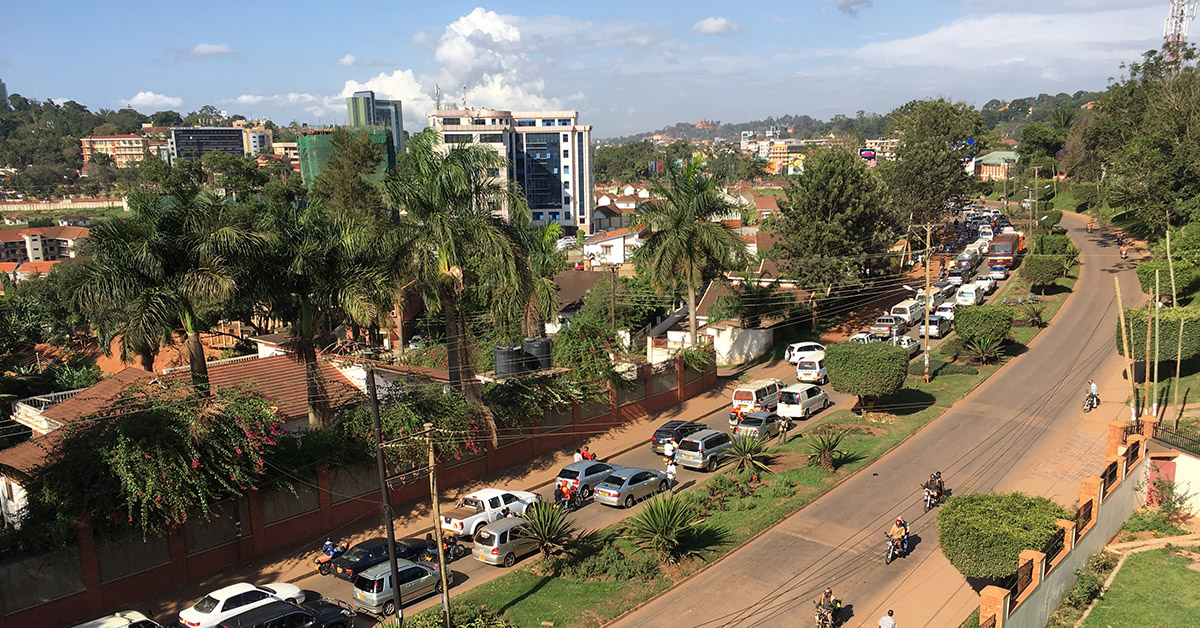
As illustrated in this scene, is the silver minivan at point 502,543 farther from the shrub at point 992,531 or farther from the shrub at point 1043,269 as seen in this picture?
the shrub at point 1043,269

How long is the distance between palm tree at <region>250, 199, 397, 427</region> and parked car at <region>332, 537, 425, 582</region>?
601cm

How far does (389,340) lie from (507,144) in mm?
79979

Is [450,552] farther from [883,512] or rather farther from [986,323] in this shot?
[986,323]

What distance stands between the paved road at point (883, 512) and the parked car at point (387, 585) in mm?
5361

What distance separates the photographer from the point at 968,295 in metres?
50.0

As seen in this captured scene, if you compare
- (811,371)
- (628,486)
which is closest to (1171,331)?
(811,371)

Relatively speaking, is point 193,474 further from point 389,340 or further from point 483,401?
point 389,340

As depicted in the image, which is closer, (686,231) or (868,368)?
(868,368)

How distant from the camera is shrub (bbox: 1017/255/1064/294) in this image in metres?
51.0

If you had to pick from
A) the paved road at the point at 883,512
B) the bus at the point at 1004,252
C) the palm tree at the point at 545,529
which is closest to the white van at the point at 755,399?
the paved road at the point at 883,512

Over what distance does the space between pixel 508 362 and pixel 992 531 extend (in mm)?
19421

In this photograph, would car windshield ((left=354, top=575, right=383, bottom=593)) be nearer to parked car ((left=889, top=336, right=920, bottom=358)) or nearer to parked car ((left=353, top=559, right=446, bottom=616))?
parked car ((left=353, top=559, right=446, bottom=616))

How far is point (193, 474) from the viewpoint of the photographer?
20016 mm

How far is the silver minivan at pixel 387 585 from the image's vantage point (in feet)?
62.6
